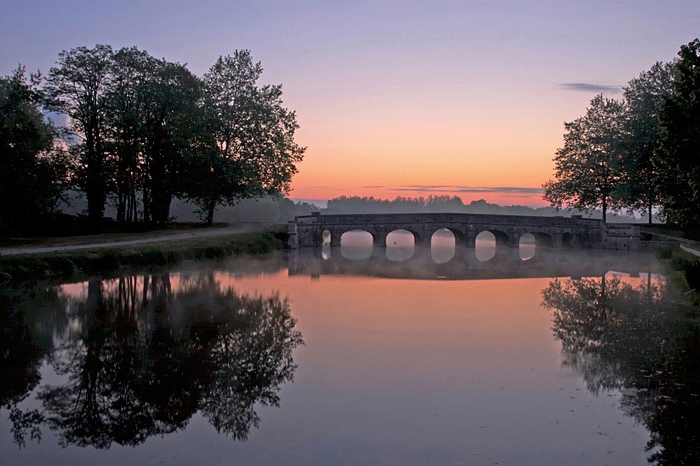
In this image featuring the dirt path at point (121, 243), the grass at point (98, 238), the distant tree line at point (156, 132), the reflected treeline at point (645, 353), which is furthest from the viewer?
the distant tree line at point (156, 132)

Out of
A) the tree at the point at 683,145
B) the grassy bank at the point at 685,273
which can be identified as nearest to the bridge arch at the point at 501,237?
the grassy bank at the point at 685,273

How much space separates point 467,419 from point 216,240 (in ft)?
95.8

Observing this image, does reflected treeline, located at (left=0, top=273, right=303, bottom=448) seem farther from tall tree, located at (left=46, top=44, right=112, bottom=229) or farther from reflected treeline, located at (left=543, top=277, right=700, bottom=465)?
tall tree, located at (left=46, top=44, right=112, bottom=229)

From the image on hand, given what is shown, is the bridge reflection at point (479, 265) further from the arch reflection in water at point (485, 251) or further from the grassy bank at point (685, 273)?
the grassy bank at point (685, 273)

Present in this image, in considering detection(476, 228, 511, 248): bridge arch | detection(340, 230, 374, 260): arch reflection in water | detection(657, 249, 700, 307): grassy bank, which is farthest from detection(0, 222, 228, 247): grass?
detection(657, 249, 700, 307): grassy bank

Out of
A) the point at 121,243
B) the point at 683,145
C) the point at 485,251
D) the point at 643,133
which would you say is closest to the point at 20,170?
the point at 121,243

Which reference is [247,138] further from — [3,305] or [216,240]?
[3,305]

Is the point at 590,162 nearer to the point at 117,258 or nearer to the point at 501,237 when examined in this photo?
the point at 501,237

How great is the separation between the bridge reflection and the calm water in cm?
807

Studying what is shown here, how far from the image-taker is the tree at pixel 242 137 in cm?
4316

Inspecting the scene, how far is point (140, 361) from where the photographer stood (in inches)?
512

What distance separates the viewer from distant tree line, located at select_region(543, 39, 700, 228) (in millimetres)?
21438

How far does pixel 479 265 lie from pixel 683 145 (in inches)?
690

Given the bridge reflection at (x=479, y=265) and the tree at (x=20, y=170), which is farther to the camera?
the bridge reflection at (x=479, y=265)
